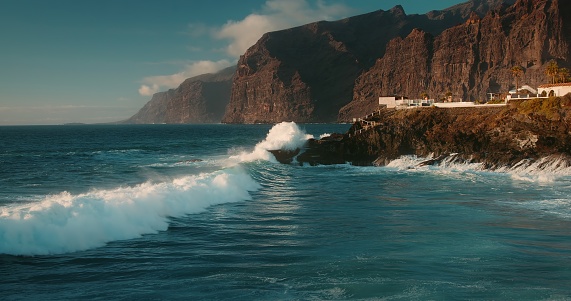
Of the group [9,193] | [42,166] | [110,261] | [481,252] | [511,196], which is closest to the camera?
[110,261]

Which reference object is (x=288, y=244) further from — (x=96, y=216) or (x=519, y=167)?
(x=519, y=167)

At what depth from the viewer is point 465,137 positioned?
4888 centimetres

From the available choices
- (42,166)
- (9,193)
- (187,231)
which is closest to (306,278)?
(187,231)

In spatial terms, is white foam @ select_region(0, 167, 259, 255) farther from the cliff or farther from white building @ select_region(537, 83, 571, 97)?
white building @ select_region(537, 83, 571, 97)

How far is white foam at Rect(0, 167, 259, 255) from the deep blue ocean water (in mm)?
58

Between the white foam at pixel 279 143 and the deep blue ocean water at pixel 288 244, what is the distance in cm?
2142

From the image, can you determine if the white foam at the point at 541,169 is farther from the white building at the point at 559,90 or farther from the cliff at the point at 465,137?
the white building at the point at 559,90

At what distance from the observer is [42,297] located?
474 inches

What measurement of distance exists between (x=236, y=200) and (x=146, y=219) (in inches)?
324

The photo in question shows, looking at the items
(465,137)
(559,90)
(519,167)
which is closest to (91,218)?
(519,167)

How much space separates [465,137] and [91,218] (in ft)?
128

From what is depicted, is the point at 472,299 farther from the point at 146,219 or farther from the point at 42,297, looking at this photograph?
the point at 146,219

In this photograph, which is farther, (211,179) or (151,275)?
(211,179)

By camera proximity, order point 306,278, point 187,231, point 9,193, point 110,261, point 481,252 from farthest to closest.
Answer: point 9,193 → point 187,231 → point 481,252 → point 110,261 → point 306,278
